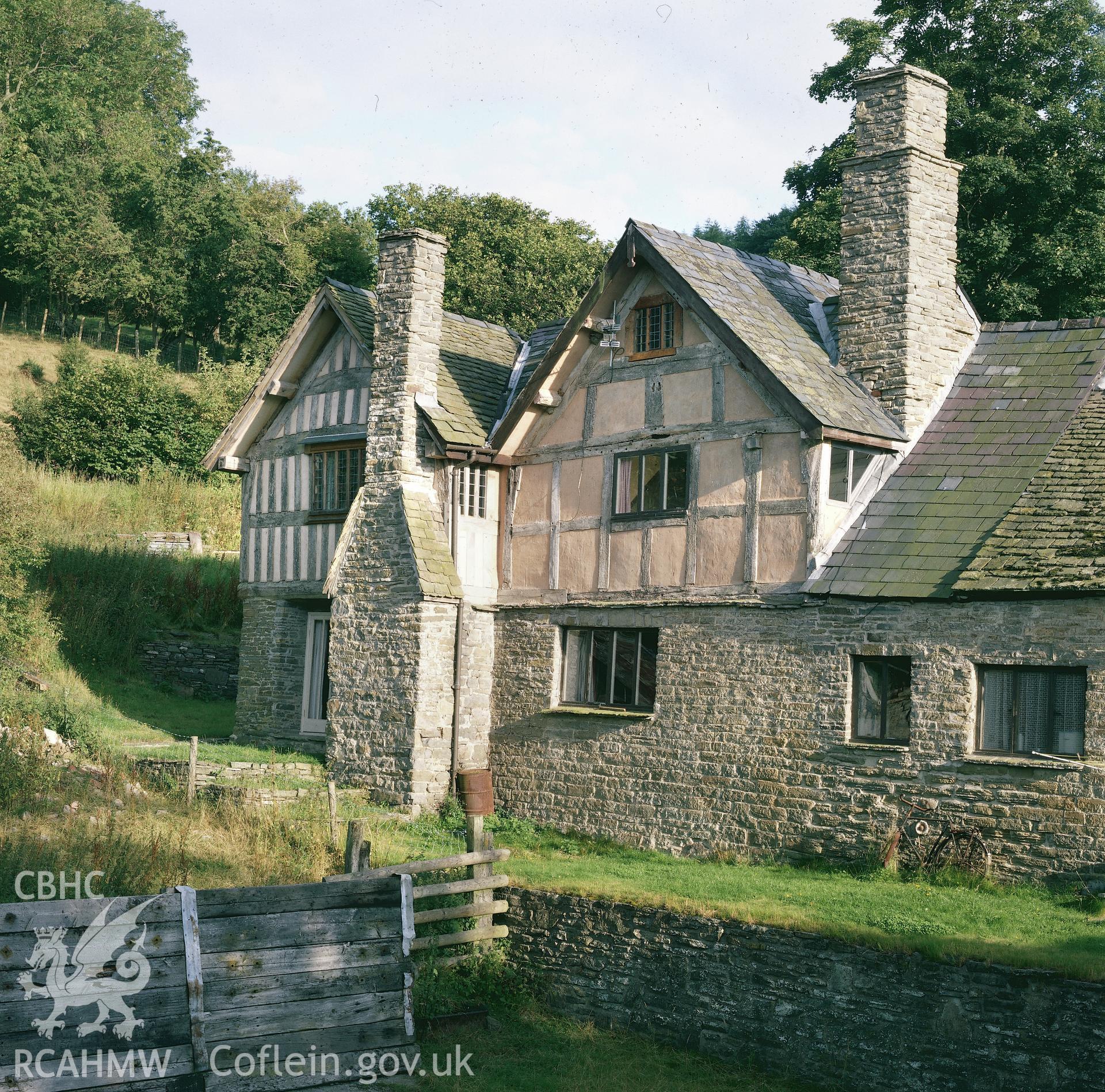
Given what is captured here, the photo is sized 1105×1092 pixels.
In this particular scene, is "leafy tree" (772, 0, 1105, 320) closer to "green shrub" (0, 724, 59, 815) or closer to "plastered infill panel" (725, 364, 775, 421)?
"plastered infill panel" (725, 364, 775, 421)

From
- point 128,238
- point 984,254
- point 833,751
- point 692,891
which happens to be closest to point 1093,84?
point 984,254

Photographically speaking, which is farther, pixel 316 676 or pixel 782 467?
pixel 316 676

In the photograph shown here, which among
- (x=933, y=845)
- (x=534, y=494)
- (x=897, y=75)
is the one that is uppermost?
(x=897, y=75)

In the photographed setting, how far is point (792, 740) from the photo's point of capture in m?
16.1

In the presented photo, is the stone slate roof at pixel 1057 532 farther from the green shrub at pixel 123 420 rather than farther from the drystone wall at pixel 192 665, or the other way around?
the green shrub at pixel 123 420

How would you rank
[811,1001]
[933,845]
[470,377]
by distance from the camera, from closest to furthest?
[811,1001] → [933,845] → [470,377]

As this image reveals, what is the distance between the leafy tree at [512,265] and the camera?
41.6m

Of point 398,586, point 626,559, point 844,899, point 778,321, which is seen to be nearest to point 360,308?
point 398,586

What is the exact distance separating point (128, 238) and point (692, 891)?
4567 centimetres

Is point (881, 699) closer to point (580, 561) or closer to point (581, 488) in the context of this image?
point (580, 561)

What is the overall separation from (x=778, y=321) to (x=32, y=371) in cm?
3772

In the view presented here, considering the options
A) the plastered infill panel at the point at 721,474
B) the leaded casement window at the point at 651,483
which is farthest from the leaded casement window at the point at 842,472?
the leaded casement window at the point at 651,483

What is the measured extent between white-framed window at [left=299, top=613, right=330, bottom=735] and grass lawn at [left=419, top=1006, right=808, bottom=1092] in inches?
371

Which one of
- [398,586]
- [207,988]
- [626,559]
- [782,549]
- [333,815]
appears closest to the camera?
[207,988]
